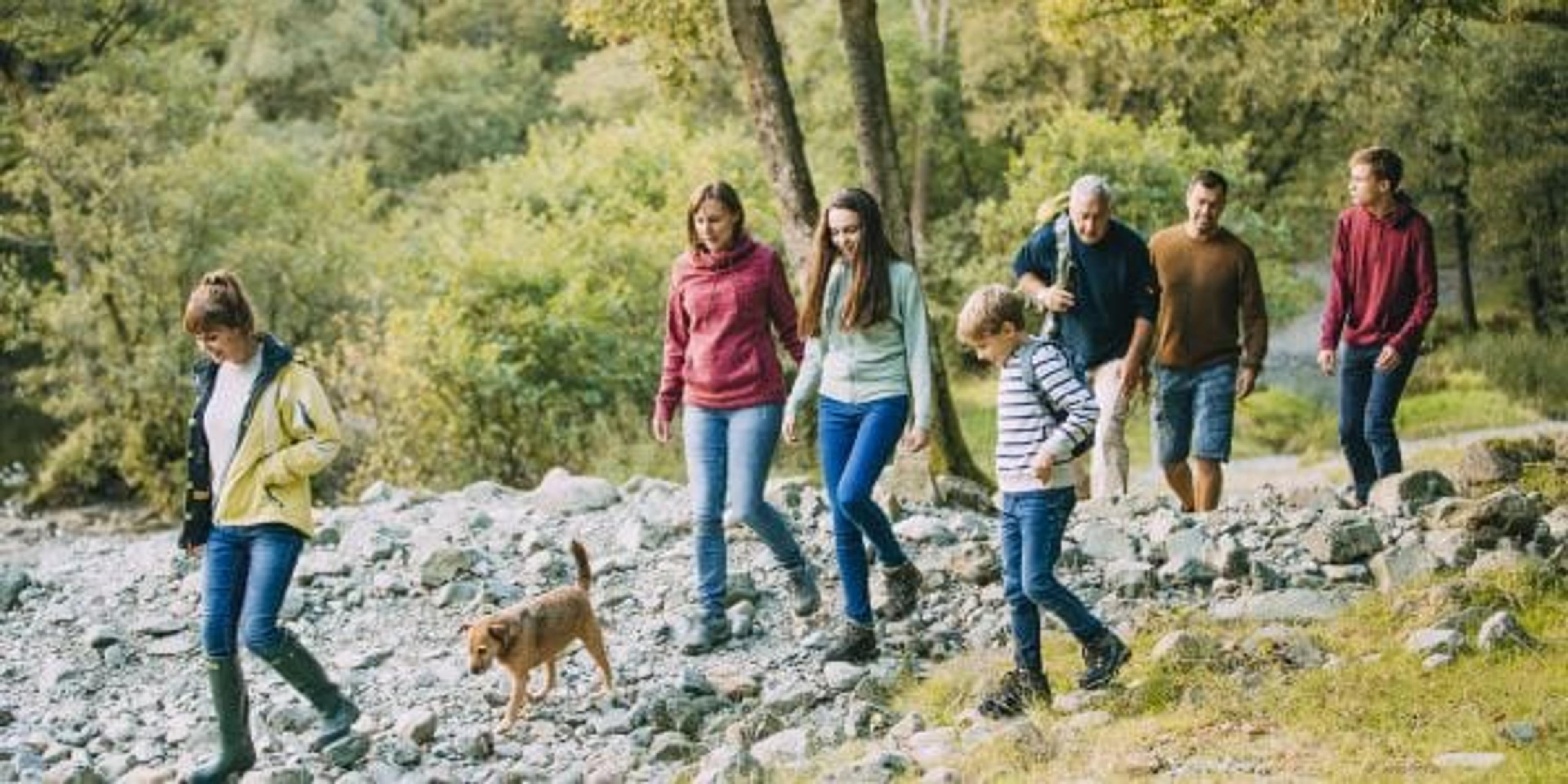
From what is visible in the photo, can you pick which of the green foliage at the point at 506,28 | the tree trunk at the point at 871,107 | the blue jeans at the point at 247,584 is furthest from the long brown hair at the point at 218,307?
the green foliage at the point at 506,28

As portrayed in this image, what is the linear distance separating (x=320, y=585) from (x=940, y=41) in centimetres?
3155

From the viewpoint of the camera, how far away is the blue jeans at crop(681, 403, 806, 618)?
7555 mm

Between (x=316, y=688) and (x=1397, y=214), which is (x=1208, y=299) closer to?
(x=1397, y=214)

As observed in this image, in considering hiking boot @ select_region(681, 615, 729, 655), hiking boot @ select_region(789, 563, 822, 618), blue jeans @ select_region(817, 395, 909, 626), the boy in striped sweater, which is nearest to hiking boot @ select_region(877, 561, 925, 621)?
blue jeans @ select_region(817, 395, 909, 626)

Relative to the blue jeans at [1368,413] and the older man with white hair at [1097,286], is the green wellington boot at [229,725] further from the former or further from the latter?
the blue jeans at [1368,413]

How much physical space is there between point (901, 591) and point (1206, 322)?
2747 millimetres

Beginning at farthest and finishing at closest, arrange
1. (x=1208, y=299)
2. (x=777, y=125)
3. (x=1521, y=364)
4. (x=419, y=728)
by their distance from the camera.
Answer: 1. (x=1521, y=364)
2. (x=777, y=125)
3. (x=1208, y=299)
4. (x=419, y=728)

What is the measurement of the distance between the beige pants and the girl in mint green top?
80.8 inches

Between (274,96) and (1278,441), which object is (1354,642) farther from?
(274,96)

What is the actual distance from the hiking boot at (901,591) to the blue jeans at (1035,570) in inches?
51.8

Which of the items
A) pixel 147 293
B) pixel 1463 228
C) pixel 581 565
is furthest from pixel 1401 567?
pixel 1463 228

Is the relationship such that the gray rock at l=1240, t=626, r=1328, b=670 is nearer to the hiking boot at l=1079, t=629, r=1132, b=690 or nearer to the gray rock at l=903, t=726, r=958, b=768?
the hiking boot at l=1079, t=629, r=1132, b=690

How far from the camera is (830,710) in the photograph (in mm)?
7059

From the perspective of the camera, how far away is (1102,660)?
6.62 meters
